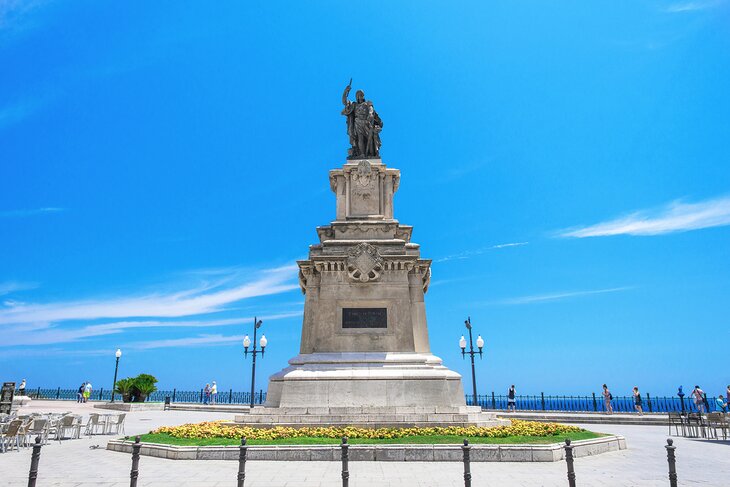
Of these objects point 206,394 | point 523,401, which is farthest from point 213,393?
point 523,401

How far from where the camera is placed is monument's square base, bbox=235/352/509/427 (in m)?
15.5

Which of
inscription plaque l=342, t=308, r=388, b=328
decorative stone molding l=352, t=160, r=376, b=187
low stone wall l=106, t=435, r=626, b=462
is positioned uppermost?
decorative stone molding l=352, t=160, r=376, b=187

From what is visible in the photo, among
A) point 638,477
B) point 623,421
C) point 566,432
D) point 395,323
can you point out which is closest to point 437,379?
point 395,323

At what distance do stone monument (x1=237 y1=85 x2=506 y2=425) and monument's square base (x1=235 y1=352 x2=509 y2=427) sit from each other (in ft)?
0.11

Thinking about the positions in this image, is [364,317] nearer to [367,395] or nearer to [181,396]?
[367,395]

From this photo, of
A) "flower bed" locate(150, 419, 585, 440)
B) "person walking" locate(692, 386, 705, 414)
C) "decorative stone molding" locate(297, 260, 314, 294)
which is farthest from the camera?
"person walking" locate(692, 386, 705, 414)

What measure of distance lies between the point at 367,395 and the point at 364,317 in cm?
299

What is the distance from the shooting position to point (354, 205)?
68.1 ft

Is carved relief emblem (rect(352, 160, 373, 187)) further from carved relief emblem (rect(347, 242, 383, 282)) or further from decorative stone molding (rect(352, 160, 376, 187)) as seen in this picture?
carved relief emblem (rect(347, 242, 383, 282))

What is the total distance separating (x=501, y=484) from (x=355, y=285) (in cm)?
987

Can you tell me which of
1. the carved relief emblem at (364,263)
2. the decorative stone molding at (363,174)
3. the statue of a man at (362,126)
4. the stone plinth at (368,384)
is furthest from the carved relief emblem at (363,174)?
the stone plinth at (368,384)

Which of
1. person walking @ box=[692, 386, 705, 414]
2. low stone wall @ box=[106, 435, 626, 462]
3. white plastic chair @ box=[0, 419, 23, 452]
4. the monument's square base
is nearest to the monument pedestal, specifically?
the monument's square base

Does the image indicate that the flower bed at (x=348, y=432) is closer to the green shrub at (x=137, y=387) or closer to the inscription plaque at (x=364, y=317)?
the inscription plaque at (x=364, y=317)

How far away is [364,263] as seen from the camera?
1828cm
